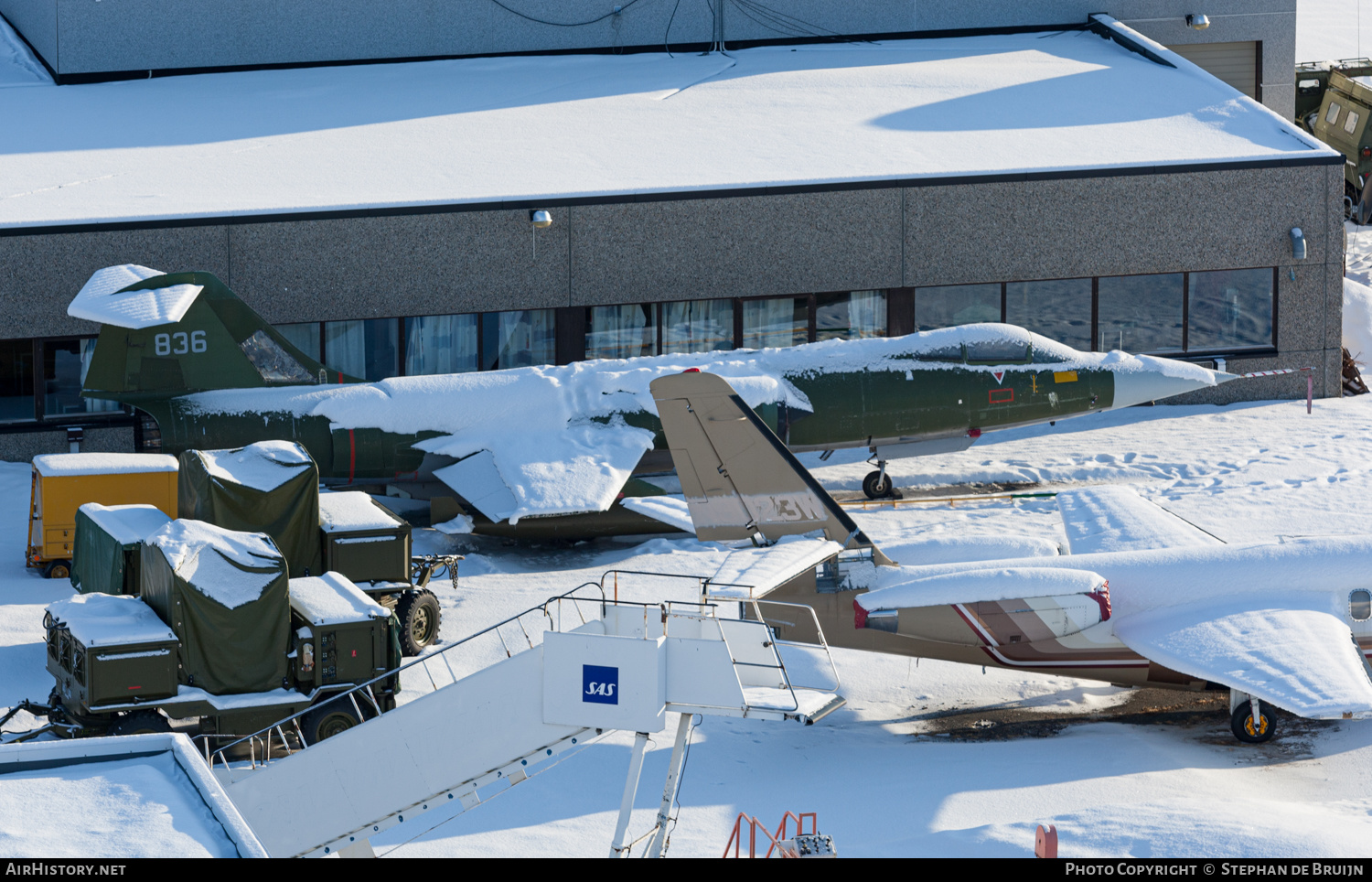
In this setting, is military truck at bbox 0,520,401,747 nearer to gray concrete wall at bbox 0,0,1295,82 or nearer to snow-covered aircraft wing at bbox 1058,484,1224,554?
snow-covered aircraft wing at bbox 1058,484,1224,554

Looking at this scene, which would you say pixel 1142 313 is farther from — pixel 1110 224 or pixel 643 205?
pixel 643 205

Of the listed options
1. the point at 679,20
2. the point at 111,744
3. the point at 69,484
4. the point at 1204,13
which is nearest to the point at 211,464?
the point at 69,484

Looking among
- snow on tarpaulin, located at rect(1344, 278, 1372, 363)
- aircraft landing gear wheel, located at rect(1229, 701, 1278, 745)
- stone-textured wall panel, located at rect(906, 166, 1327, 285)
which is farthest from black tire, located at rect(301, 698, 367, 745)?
snow on tarpaulin, located at rect(1344, 278, 1372, 363)

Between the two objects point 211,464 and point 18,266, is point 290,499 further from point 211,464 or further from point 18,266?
point 18,266

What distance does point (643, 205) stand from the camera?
2727 centimetres

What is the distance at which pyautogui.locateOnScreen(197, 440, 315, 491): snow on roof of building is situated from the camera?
18141mm

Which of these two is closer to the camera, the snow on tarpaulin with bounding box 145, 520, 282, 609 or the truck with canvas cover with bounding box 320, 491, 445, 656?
the snow on tarpaulin with bounding box 145, 520, 282, 609

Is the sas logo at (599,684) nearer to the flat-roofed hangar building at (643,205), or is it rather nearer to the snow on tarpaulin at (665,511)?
the snow on tarpaulin at (665,511)

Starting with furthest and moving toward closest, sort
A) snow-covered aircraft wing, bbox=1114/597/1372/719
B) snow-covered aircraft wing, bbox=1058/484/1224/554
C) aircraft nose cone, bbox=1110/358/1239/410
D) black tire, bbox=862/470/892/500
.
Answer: black tire, bbox=862/470/892/500, aircraft nose cone, bbox=1110/358/1239/410, snow-covered aircraft wing, bbox=1058/484/1224/554, snow-covered aircraft wing, bbox=1114/597/1372/719

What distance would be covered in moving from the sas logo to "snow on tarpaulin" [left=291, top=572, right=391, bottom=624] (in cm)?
472

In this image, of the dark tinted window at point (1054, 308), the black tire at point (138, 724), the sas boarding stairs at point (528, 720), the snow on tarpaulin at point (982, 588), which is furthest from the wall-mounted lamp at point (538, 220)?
the sas boarding stairs at point (528, 720)

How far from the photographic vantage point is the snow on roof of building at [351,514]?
18344 mm

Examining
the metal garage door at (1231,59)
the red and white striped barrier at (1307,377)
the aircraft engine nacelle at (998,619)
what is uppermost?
the metal garage door at (1231,59)

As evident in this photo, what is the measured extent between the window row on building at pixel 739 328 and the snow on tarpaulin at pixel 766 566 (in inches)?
490
